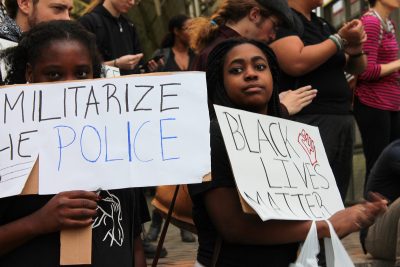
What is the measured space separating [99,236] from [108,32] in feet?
9.79

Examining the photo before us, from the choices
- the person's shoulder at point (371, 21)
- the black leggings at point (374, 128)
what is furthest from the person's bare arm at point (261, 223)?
the person's shoulder at point (371, 21)

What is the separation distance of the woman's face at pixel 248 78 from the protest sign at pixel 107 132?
51 cm

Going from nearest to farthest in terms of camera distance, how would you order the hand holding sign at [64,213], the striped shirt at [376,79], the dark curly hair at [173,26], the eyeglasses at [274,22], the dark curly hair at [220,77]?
1. the hand holding sign at [64,213]
2. the dark curly hair at [220,77]
3. the eyeglasses at [274,22]
4. the striped shirt at [376,79]
5. the dark curly hair at [173,26]

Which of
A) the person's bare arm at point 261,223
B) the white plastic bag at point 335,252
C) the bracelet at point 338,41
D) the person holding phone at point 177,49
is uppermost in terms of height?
the person holding phone at point 177,49

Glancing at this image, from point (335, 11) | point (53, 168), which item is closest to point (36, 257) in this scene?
point (53, 168)

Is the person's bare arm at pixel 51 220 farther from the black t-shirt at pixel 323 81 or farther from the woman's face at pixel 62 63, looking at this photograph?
the black t-shirt at pixel 323 81

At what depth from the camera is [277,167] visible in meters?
2.85

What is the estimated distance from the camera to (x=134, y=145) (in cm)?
251

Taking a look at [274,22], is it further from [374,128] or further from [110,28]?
[374,128]

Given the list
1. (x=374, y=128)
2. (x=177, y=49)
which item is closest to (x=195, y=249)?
(x=374, y=128)

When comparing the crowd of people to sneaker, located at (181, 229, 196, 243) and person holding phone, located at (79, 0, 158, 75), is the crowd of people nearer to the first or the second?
person holding phone, located at (79, 0, 158, 75)

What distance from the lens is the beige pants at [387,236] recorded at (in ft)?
14.1

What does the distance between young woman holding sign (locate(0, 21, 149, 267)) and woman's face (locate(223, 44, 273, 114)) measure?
1.83 ft

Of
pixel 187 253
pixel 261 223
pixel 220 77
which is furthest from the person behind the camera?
pixel 187 253
